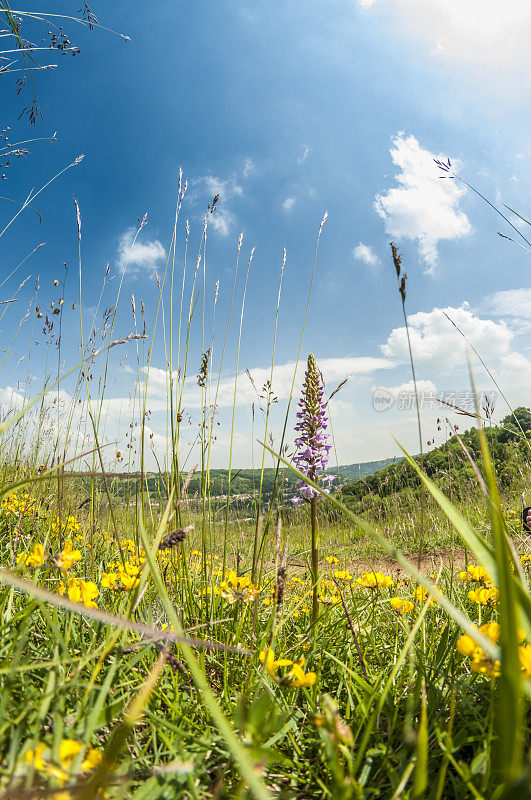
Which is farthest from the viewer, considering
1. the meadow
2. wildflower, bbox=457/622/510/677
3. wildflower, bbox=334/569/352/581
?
wildflower, bbox=334/569/352/581

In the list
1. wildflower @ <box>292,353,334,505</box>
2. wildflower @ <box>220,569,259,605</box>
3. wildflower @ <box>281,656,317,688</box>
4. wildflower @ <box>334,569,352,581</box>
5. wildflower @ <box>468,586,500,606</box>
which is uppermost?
wildflower @ <box>292,353,334,505</box>

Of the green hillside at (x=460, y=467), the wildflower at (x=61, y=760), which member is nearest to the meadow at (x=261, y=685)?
the wildflower at (x=61, y=760)

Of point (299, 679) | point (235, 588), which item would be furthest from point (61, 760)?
point (235, 588)

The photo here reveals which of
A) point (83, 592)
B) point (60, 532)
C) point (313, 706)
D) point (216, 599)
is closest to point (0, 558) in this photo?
point (60, 532)

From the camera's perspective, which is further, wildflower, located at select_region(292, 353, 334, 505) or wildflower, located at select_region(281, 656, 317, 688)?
wildflower, located at select_region(292, 353, 334, 505)

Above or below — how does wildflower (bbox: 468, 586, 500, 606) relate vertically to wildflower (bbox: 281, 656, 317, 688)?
above

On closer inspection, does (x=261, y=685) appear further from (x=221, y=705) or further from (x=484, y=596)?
(x=484, y=596)

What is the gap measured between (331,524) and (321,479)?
21.7 feet

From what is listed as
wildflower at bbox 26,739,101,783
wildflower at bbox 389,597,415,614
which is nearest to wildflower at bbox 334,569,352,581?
wildflower at bbox 389,597,415,614

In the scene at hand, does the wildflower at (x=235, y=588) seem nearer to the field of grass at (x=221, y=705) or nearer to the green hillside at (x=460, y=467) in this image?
the field of grass at (x=221, y=705)

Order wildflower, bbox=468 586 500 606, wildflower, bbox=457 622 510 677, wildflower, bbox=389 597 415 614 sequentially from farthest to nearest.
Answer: wildflower, bbox=389 597 415 614 < wildflower, bbox=468 586 500 606 < wildflower, bbox=457 622 510 677

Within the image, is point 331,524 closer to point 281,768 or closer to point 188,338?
point 188,338

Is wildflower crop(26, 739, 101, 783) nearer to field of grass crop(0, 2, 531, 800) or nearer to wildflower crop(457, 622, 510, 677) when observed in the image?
field of grass crop(0, 2, 531, 800)

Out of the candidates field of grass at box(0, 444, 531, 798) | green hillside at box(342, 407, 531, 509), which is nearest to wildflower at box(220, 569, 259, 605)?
field of grass at box(0, 444, 531, 798)
